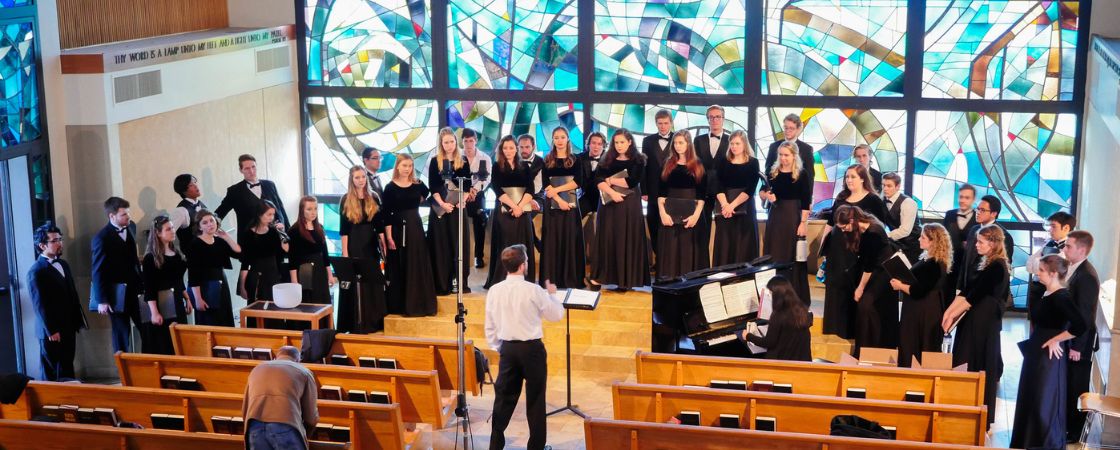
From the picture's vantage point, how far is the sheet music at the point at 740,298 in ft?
A: 26.5

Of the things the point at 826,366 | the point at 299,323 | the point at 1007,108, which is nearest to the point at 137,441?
the point at 299,323

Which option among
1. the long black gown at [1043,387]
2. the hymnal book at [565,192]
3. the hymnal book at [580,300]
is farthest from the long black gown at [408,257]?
the long black gown at [1043,387]

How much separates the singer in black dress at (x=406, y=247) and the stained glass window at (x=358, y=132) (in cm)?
244

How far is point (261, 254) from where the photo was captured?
8.95 meters

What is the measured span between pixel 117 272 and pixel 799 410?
509cm

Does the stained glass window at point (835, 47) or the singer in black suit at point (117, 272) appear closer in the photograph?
the singer in black suit at point (117, 272)

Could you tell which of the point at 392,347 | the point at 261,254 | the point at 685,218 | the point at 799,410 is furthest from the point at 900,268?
the point at 261,254

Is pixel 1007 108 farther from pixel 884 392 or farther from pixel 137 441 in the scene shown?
pixel 137 441

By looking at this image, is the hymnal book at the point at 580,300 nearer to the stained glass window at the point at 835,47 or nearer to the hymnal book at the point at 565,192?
the hymnal book at the point at 565,192

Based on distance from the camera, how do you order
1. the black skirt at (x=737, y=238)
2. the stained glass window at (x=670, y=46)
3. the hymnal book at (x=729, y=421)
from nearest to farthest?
1. the hymnal book at (x=729, y=421)
2. the black skirt at (x=737, y=238)
3. the stained glass window at (x=670, y=46)

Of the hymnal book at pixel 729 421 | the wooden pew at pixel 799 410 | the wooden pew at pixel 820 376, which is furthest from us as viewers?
the wooden pew at pixel 820 376

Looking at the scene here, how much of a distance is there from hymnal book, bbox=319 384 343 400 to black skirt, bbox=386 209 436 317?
2.61m

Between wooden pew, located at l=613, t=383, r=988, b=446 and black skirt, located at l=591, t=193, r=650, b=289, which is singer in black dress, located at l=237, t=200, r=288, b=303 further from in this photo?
wooden pew, located at l=613, t=383, r=988, b=446

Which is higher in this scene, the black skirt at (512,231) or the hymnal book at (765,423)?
the black skirt at (512,231)
